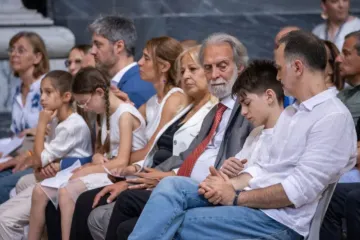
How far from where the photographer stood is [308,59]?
398cm

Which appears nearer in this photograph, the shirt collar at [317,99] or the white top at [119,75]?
the shirt collar at [317,99]

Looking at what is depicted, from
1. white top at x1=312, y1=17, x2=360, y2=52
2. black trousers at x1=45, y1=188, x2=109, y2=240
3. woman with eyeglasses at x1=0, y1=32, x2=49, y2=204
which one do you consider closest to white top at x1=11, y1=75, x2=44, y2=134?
woman with eyeglasses at x1=0, y1=32, x2=49, y2=204

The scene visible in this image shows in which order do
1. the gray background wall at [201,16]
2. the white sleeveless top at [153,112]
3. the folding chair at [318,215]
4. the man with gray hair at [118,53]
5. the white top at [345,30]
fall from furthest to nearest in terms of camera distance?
the gray background wall at [201,16], the white top at [345,30], the man with gray hair at [118,53], the white sleeveless top at [153,112], the folding chair at [318,215]

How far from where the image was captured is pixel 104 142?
221 inches

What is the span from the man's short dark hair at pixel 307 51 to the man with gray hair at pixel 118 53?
6.99 ft

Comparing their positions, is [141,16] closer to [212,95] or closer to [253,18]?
[253,18]

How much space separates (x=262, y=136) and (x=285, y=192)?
1.59 feet

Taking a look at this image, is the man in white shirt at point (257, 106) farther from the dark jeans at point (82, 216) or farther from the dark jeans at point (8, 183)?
the dark jeans at point (8, 183)

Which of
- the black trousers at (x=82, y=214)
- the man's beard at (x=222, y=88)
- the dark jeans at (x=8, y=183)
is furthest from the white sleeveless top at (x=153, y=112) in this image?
the dark jeans at (x=8, y=183)

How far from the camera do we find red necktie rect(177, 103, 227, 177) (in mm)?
4762

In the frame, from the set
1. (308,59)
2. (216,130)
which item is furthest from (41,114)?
(308,59)

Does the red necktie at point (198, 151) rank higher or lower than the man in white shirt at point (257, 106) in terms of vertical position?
lower

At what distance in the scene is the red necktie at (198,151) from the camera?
476 centimetres

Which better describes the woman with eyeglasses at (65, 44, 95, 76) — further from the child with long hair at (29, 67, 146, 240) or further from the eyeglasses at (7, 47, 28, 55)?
the child with long hair at (29, 67, 146, 240)
